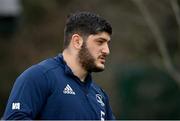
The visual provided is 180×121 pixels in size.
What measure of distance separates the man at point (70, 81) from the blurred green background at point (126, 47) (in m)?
8.62

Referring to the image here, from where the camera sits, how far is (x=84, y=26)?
706cm

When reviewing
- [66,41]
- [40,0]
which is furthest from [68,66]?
[40,0]

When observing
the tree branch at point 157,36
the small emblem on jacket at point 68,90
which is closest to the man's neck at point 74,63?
the small emblem on jacket at point 68,90

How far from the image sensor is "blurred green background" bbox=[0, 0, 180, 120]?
1909 cm

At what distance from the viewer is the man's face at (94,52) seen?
277 inches

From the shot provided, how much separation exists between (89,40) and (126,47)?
17750mm

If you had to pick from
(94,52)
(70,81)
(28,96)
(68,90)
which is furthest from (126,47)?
(28,96)

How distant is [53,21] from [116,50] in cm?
276

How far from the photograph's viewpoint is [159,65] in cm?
1956

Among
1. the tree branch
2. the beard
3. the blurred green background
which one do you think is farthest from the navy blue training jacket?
the tree branch

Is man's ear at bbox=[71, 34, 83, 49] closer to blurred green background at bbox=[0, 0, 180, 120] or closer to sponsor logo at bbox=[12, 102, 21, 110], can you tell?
sponsor logo at bbox=[12, 102, 21, 110]

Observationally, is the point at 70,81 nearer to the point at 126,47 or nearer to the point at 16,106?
the point at 16,106

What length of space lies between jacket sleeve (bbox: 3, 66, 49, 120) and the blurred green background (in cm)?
911

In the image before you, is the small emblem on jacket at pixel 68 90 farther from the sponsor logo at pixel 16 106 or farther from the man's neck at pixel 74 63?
the sponsor logo at pixel 16 106
